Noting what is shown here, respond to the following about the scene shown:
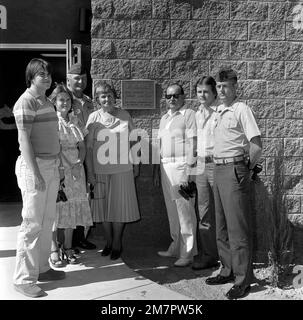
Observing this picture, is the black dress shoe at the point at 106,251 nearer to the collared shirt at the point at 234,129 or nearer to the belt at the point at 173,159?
the belt at the point at 173,159

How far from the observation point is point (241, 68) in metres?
5.99

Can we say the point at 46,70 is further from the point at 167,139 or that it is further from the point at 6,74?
the point at 6,74

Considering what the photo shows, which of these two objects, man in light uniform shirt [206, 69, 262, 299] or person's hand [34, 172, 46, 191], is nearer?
person's hand [34, 172, 46, 191]

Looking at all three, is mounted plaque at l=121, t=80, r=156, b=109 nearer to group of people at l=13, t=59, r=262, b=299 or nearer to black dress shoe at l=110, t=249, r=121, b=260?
group of people at l=13, t=59, r=262, b=299

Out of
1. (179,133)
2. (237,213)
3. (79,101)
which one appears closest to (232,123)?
(237,213)

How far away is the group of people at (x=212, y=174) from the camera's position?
4.37 meters

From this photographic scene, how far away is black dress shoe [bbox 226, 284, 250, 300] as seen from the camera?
4361 millimetres

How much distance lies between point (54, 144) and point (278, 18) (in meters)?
3.32

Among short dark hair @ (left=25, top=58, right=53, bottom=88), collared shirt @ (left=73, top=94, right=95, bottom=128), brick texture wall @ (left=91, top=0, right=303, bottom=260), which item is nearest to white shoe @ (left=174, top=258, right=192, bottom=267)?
brick texture wall @ (left=91, top=0, right=303, bottom=260)

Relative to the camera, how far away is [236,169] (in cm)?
433

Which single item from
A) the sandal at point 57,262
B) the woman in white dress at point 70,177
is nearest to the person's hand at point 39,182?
the woman in white dress at point 70,177

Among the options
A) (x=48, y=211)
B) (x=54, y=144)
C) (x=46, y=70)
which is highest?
(x=46, y=70)

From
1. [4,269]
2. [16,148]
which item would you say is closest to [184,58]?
[4,269]

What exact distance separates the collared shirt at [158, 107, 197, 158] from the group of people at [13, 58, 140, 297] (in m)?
0.43
